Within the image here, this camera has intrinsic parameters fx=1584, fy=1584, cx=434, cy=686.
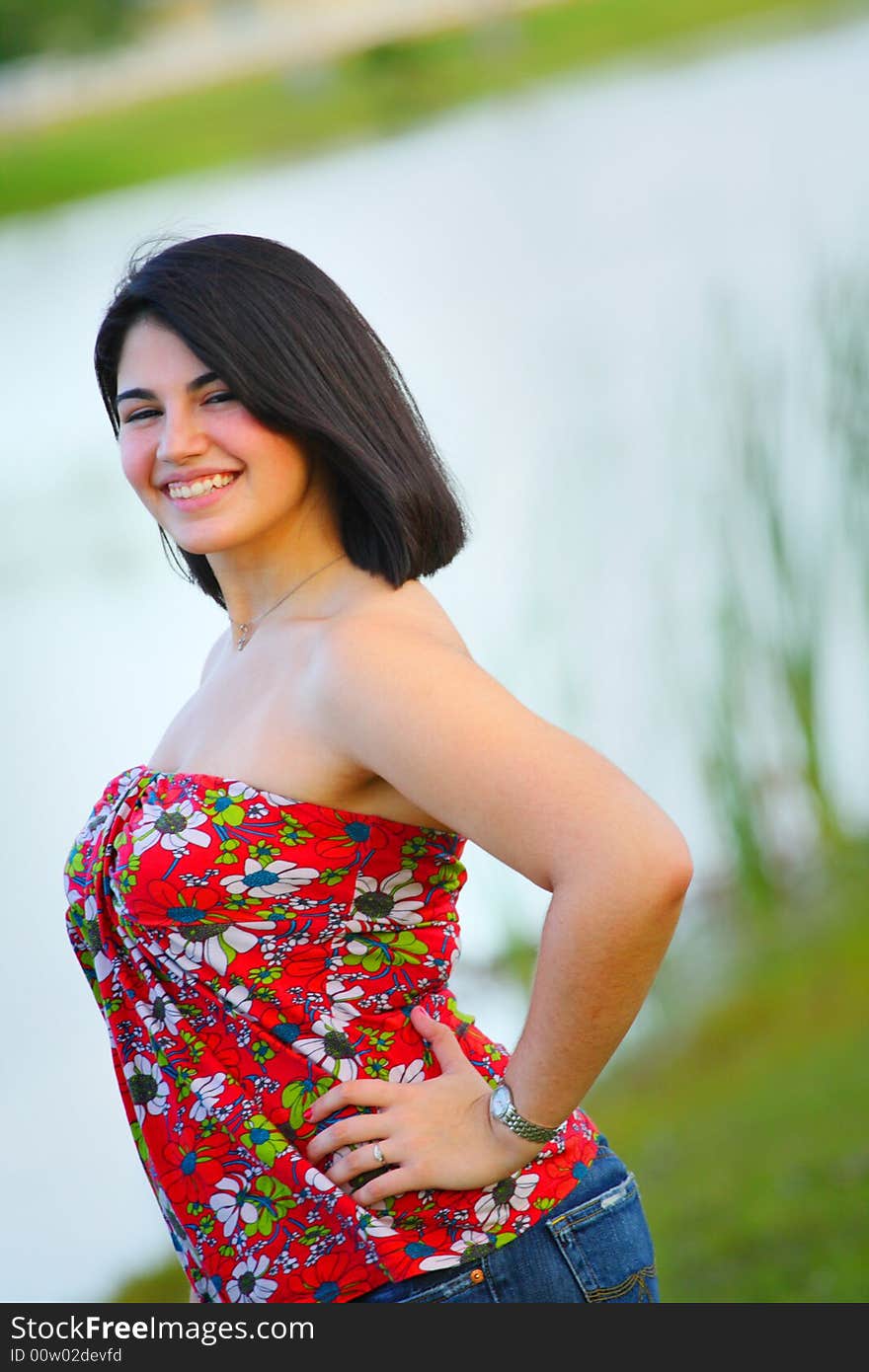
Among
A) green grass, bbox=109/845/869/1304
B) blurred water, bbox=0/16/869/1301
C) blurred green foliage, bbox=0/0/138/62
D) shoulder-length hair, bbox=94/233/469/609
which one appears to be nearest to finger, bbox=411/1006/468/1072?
shoulder-length hair, bbox=94/233/469/609

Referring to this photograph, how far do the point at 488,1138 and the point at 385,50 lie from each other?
341cm

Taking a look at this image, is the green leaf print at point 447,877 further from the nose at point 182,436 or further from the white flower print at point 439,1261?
the nose at point 182,436

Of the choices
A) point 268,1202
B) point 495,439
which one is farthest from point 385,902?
point 495,439

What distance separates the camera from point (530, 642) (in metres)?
3.40

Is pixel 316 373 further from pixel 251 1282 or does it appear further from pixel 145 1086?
pixel 251 1282

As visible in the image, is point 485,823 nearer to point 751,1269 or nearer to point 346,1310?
point 346,1310

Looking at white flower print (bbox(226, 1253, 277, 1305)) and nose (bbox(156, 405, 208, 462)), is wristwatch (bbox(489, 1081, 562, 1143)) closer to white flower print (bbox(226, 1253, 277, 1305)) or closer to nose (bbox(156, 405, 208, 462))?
white flower print (bbox(226, 1253, 277, 1305))

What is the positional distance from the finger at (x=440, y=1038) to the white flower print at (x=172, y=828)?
0.75 ft

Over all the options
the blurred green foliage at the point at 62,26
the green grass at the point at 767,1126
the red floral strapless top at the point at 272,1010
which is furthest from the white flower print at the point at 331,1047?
the blurred green foliage at the point at 62,26

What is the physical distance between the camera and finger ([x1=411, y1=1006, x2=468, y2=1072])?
4.18ft

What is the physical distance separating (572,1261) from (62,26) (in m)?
→ 3.11

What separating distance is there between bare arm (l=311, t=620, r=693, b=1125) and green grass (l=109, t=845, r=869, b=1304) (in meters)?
1.71

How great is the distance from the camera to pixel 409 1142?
4.04ft

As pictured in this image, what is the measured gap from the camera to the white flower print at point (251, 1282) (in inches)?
49.0
